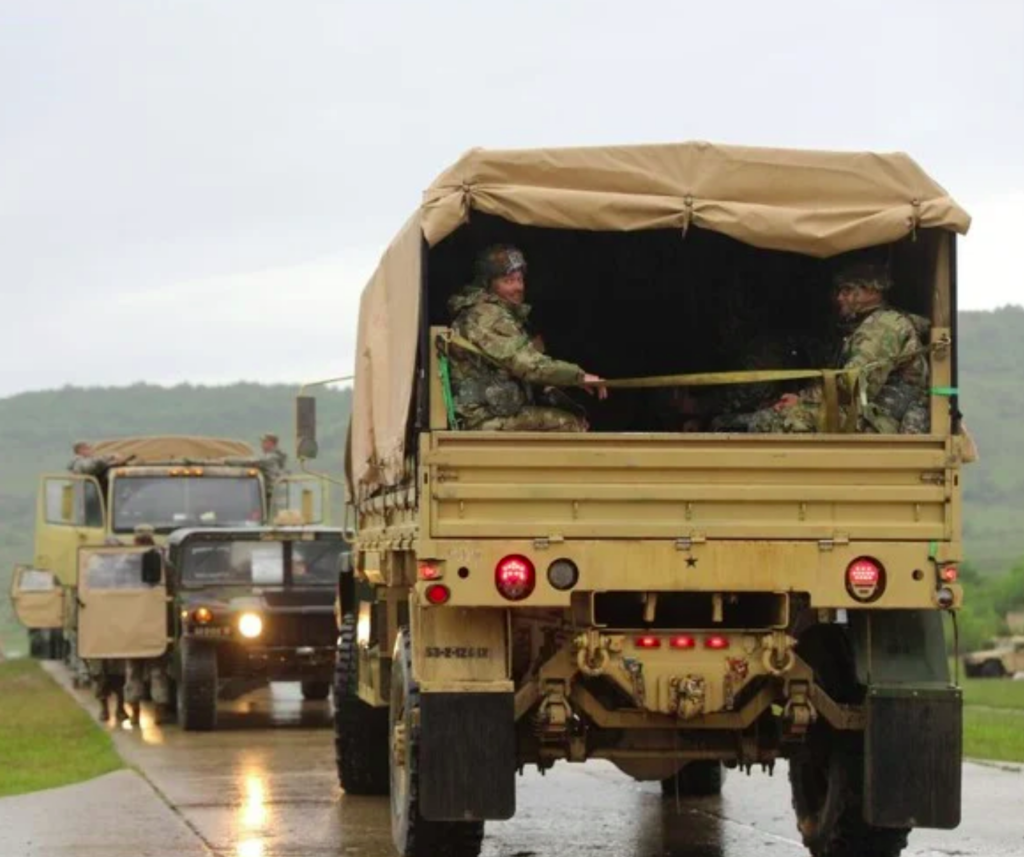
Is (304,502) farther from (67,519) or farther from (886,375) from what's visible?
(886,375)

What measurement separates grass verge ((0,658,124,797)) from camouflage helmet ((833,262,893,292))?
692 cm

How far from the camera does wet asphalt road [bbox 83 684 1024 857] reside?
1312cm

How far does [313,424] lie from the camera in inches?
574

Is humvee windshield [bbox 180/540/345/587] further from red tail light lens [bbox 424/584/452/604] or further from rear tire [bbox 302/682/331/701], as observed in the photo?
red tail light lens [bbox 424/584/452/604]

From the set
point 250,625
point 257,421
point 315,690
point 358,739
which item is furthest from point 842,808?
point 257,421

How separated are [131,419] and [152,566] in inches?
3992

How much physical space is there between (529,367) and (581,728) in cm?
155

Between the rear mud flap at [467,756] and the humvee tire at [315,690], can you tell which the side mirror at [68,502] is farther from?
the rear mud flap at [467,756]

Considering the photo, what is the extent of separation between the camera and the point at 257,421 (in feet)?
406

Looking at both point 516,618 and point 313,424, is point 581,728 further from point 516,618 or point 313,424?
point 313,424

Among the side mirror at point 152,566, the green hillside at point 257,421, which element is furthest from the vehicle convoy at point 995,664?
the green hillside at point 257,421

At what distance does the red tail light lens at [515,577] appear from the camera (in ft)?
34.9

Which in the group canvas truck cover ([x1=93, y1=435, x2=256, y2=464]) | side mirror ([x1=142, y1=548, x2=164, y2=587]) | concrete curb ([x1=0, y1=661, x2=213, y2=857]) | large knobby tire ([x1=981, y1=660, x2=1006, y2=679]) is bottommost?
large knobby tire ([x1=981, y1=660, x2=1006, y2=679])

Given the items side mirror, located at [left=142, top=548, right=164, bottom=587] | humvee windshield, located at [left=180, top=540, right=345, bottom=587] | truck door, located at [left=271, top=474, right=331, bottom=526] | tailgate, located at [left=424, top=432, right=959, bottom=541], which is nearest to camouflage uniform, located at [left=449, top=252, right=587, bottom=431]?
tailgate, located at [left=424, top=432, right=959, bottom=541]
